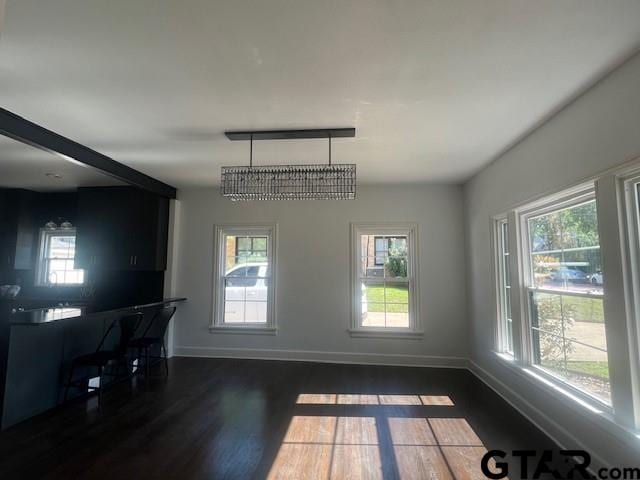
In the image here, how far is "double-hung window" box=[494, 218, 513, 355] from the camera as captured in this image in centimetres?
354

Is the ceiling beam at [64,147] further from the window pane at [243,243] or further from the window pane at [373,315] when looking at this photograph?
the window pane at [373,315]

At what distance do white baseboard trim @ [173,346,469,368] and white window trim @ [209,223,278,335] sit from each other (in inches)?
11.4

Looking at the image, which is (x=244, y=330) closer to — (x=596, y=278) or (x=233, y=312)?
(x=233, y=312)

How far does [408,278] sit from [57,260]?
5.56 meters

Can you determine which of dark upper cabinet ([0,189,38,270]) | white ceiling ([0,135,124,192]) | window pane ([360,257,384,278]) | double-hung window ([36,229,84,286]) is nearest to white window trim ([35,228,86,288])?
double-hung window ([36,229,84,286])

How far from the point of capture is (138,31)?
164cm

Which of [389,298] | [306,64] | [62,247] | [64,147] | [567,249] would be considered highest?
[306,64]

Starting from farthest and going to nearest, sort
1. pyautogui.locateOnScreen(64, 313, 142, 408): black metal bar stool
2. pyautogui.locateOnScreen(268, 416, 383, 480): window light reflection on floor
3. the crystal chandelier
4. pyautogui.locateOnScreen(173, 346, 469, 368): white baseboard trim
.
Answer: pyautogui.locateOnScreen(173, 346, 469, 368): white baseboard trim < pyautogui.locateOnScreen(64, 313, 142, 408): black metal bar stool < the crystal chandelier < pyautogui.locateOnScreen(268, 416, 383, 480): window light reflection on floor

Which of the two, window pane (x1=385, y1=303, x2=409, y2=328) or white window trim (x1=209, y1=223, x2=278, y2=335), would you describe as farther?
white window trim (x1=209, y1=223, x2=278, y2=335)

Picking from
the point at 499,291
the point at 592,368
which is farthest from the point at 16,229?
the point at 592,368

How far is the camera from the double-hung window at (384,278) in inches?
181

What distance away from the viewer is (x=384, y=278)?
4.67 metres

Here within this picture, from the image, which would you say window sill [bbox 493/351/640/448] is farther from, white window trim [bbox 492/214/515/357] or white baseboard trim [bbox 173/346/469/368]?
white baseboard trim [bbox 173/346/469/368]

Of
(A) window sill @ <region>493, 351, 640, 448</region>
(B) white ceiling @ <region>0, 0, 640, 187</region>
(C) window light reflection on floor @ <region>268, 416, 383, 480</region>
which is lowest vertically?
(C) window light reflection on floor @ <region>268, 416, 383, 480</region>
